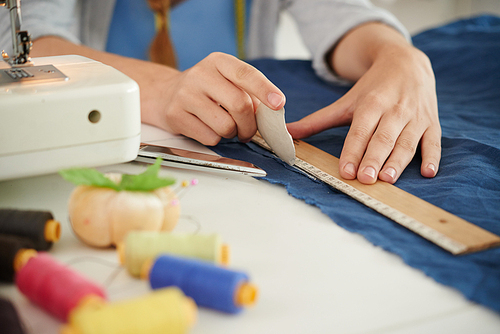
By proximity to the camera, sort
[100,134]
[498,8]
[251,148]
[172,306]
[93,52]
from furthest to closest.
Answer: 1. [498,8]
2. [93,52]
3. [251,148]
4. [100,134]
5. [172,306]

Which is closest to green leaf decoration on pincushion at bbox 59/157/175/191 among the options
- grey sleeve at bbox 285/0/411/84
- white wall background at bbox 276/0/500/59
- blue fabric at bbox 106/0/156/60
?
grey sleeve at bbox 285/0/411/84

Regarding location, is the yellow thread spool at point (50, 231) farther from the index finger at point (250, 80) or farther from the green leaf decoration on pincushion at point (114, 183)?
the index finger at point (250, 80)

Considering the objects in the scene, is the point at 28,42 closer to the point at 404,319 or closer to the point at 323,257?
the point at 323,257

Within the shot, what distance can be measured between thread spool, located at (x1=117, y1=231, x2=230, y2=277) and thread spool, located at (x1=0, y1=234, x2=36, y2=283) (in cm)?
10

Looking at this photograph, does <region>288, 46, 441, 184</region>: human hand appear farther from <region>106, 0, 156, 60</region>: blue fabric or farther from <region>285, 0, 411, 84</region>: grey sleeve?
<region>106, 0, 156, 60</region>: blue fabric

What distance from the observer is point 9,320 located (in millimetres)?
336

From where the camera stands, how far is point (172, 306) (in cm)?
32

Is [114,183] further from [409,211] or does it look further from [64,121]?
[409,211]

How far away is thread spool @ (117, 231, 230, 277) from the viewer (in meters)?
0.42

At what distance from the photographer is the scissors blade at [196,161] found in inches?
28.3

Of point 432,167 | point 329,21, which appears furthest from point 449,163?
point 329,21

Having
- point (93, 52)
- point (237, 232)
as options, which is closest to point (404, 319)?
point (237, 232)

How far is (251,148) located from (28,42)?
0.44 m

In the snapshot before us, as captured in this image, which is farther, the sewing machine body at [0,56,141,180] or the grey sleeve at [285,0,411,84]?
the grey sleeve at [285,0,411,84]
